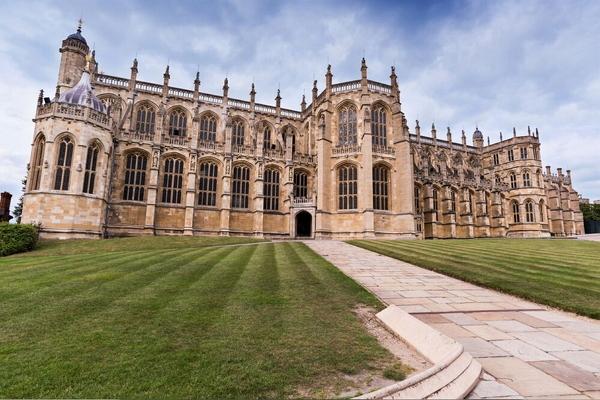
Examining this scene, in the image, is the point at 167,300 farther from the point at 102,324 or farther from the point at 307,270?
the point at 307,270

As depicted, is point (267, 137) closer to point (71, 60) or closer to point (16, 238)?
point (71, 60)

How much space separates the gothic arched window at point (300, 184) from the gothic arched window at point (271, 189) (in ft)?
7.24

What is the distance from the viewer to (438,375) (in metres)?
3.46

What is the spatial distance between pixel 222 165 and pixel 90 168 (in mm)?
11292

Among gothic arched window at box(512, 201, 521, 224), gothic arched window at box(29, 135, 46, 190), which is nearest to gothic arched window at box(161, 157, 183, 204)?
gothic arched window at box(29, 135, 46, 190)

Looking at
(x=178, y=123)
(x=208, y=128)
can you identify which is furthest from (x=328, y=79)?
(x=178, y=123)

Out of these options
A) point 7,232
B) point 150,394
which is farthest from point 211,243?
point 150,394

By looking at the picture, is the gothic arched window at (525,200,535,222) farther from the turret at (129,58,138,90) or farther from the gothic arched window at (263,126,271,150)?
the turret at (129,58,138,90)

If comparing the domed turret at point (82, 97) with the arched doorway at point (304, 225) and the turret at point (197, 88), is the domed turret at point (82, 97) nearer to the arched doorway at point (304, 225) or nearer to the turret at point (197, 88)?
the turret at point (197, 88)

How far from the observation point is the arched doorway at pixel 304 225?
3434cm

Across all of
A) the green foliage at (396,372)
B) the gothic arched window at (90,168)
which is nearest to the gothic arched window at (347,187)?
the gothic arched window at (90,168)

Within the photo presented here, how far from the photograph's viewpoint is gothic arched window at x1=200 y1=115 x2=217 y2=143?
118 ft

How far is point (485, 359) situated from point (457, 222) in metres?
41.7

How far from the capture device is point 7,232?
18703mm
